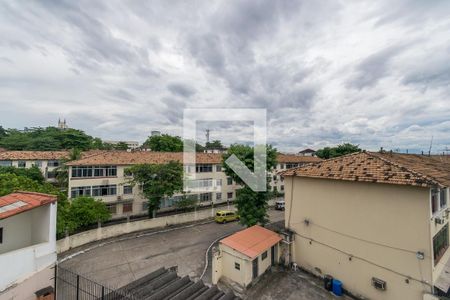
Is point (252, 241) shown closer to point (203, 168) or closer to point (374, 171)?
point (374, 171)

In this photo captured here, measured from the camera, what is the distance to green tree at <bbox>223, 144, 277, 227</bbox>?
18.5 metres

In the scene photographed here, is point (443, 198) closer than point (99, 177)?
Yes

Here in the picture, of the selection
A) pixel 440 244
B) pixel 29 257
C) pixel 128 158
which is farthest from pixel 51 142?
pixel 440 244

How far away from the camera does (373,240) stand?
12.0m

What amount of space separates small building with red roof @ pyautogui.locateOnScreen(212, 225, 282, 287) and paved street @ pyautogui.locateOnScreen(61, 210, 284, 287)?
1.54 metres

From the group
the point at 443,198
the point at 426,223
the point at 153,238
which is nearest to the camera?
the point at 426,223

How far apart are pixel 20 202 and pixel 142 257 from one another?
30.6 ft

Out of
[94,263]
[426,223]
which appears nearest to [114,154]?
[94,263]

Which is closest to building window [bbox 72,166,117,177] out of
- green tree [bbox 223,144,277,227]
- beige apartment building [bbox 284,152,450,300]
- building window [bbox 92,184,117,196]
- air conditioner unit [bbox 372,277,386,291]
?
building window [bbox 92,184,117,196]

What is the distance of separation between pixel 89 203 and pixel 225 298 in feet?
50.8

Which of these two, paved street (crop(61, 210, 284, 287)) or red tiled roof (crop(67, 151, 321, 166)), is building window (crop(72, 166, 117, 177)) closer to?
red tiled roof (crop(67, 151, 321, 166))

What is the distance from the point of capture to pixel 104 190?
969 inches

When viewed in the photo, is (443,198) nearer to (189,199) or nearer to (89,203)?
(189,199)

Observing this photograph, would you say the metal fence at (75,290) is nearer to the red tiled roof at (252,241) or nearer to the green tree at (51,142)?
the red tiled roof at (252,241)
